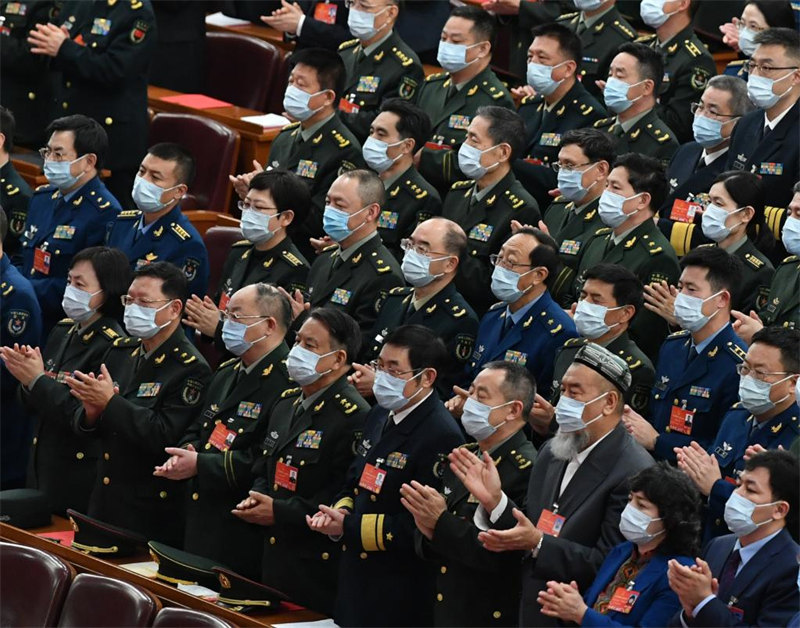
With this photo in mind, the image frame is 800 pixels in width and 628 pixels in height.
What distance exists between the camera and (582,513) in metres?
4.89

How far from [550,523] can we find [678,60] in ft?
9.81

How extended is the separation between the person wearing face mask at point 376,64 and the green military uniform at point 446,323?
162cm

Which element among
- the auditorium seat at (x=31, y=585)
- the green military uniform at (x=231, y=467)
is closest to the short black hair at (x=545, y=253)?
the green military uniform at (x=231, y=467)

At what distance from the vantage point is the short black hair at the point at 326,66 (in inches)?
283

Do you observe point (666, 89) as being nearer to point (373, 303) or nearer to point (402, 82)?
point (402, 82)

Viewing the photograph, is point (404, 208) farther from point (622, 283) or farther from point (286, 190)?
point (622, 283)

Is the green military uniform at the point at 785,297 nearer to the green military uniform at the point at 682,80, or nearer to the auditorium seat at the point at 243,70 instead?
the green military uniform at the point at 682,80

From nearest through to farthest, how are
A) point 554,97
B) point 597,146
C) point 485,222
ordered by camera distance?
point 597,146 < point 485,222 < point 554,97

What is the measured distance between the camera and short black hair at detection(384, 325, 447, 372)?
213 inches

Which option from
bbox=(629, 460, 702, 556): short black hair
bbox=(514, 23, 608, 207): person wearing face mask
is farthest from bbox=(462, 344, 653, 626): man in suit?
bbox=(514, 23, 608, 207): person wearing face mask

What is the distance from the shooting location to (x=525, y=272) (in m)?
5.95

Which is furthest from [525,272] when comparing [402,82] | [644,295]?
[402,82]

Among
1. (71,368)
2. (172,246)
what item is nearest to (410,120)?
(172,246)

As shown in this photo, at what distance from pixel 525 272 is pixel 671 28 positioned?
6.26 feet
